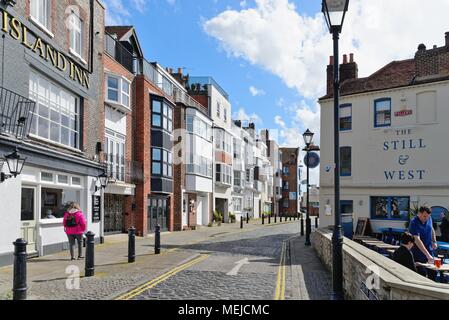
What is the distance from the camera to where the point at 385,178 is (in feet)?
76.9

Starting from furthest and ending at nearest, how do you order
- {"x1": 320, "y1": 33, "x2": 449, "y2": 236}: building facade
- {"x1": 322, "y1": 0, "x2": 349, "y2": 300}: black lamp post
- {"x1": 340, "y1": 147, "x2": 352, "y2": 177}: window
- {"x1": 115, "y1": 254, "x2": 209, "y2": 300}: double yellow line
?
1. {"x1": 340, "y1": 147, "x2": 352, "y2": 177}: window
2. {"x1": 320, "y1": 33, "x2": 449, "y2": 236}: building facade
3. {"x1": 115, "y1": 254, "x2": 209, "y2": 300}: double yellow line
4. {"x1": 322, "y1": 0, "x2": 349, "y2": 300}: black lamp post

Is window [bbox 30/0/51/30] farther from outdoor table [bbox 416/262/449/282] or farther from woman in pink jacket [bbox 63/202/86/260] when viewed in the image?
outdoor table [bbox 416/262/449/282]

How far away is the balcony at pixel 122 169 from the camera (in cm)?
2239

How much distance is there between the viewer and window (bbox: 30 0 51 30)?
14814 mm

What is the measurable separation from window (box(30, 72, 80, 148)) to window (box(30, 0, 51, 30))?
6.10 ft

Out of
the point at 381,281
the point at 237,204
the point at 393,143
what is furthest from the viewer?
the point at 237,204

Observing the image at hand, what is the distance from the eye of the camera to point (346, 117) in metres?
25.0

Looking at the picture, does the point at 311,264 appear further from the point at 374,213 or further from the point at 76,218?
the point at 374,213

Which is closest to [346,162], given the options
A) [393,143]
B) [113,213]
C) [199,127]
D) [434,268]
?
[393,143]

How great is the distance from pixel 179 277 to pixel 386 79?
17.7m

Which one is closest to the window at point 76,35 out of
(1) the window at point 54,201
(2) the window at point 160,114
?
(1) the window at point 54,201

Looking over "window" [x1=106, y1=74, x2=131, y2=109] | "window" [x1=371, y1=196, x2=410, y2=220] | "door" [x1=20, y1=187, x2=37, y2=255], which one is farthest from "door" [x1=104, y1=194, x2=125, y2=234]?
"window" [x1=371, y1=196, x2=410, y2=220]

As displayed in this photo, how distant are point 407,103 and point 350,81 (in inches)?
167

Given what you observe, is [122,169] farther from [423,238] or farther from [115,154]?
[423,238]
